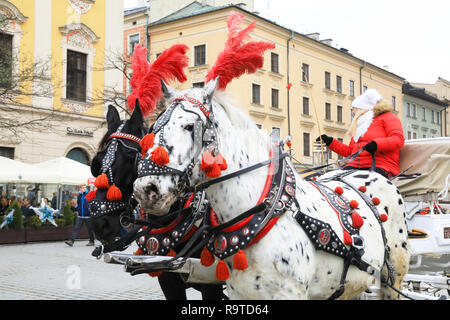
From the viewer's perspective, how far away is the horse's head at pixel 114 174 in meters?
3.60

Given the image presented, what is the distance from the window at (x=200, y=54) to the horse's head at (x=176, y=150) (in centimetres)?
2808

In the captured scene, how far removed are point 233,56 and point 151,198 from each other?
1031 mm

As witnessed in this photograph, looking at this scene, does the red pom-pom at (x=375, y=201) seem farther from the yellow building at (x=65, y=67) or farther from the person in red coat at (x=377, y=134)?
the yellow building at (x=65, y=67)

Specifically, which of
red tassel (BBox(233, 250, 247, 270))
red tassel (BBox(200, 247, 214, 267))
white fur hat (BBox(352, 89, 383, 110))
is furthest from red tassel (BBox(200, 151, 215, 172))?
white fur hat (BBox(352, 89, 383, 110))

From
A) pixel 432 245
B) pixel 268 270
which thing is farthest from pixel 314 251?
pixel 432 245

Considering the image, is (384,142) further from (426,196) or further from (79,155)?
(79,155)

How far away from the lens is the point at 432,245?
4.67 metres

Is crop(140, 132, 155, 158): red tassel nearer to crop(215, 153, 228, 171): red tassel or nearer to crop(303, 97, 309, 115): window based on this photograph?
crop(215, 153, 228, 171): red tassel

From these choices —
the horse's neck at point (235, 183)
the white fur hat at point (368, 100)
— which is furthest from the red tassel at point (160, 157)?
the white fur hat at point (368, 100)

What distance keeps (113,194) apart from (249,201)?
117cm

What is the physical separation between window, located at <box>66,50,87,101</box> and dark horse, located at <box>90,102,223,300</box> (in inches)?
788
